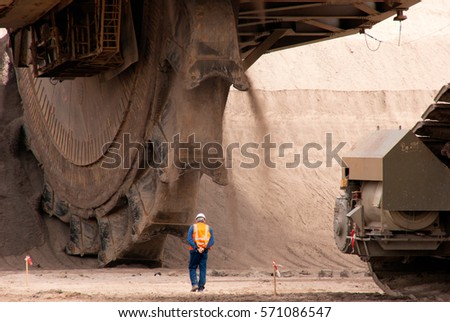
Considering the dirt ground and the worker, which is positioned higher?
the worker

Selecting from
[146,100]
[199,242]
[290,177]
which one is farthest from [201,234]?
[290,177]

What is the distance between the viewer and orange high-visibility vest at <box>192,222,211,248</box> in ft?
58.2

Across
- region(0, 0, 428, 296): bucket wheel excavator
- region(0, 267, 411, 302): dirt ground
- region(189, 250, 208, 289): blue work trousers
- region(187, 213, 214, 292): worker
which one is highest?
region(0, 0, 428, 296): bucket wheel excavator

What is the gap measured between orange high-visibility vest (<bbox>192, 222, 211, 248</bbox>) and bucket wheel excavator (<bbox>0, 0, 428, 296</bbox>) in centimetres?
193

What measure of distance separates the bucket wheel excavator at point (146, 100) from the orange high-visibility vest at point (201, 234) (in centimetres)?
193

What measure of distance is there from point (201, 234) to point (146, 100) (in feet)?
14.5

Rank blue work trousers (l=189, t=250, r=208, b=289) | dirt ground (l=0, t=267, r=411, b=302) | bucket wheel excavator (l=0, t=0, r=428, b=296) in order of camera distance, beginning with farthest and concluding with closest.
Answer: bucket wheel excavator (l=0, t=0, r=428, b=296)
blue work trousers (l=189, t=250, r=208, b=289)
dirt ground (l=0, t=267, r=411, b=302)

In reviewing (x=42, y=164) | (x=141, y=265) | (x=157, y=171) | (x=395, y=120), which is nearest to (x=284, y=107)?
(x=395, y=120)

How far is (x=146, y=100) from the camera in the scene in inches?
848

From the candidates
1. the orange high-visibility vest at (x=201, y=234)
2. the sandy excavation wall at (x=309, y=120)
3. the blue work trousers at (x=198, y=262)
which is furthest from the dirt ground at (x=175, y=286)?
the sandy excavation wall at (x=309, y=120)

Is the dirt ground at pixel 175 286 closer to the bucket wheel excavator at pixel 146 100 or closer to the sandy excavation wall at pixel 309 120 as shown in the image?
the bucket wheel excavator at pixel 146 100

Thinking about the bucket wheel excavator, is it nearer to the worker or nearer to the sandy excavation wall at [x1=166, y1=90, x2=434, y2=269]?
the worker

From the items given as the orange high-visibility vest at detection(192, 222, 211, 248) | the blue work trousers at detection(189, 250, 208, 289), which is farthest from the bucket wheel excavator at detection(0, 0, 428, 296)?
the blue work trousers at detection(189, 250, 208, 289)

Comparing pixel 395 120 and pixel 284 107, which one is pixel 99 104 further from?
pixel 395 120
